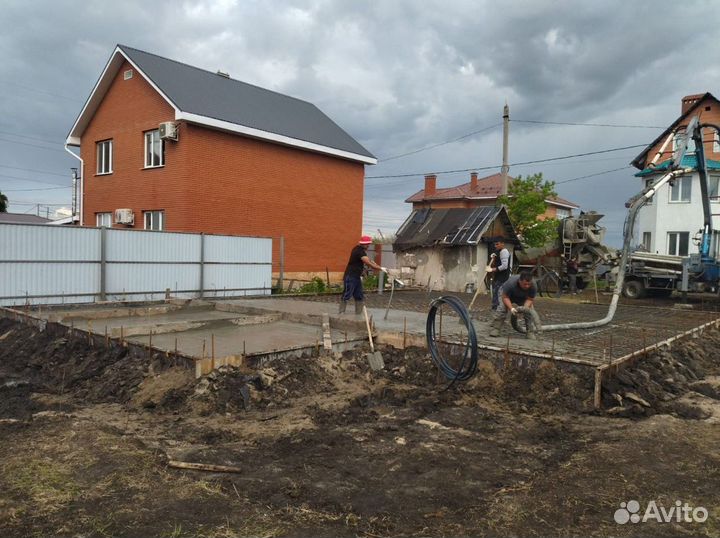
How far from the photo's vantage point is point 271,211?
1989 cm

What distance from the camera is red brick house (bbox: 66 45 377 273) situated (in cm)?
1777

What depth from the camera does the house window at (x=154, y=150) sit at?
1842cm

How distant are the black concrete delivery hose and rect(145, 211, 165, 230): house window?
521 inches

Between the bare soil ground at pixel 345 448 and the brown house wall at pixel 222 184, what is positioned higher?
the brown house wall at pixel 222 184

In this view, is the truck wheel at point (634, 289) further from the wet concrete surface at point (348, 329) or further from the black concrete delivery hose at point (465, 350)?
the black concrete delivery hose at point (465, 350)

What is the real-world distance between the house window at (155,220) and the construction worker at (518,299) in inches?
525

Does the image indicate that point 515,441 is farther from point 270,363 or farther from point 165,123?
point 165,123

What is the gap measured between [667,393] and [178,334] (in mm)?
7487

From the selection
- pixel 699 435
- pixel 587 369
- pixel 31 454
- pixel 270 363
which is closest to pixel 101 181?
pixel 270 363

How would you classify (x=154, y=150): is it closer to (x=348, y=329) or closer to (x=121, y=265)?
(x=121, y=265)

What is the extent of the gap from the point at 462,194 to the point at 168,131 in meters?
27.8

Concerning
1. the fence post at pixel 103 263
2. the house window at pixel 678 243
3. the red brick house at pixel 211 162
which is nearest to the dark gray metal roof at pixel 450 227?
the red brick house at pixel 211 162

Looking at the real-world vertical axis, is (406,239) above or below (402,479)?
above

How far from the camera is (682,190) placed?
28906 mm
